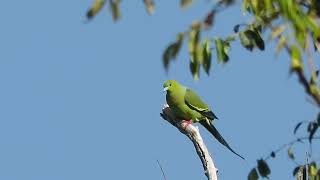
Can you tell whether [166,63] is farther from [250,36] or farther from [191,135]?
[191,135]

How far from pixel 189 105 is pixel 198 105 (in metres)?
0.16

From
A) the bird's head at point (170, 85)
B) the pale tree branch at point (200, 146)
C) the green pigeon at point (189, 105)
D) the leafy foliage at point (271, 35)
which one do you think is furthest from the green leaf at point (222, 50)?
the bird's head at point (170, 85)

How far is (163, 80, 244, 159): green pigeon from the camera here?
32.7ft

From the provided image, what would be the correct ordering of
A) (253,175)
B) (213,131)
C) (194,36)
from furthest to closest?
1. (213,131)
2. (253,175)
3. (194,36)

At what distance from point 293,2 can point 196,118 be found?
651 centimetres

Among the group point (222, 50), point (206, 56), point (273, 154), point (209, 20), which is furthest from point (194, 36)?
point (273, 154)

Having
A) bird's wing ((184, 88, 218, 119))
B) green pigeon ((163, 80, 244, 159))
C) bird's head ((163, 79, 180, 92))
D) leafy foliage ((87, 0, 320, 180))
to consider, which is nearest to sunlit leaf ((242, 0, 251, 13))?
leafy foliage ((87, 0, 320, 180))

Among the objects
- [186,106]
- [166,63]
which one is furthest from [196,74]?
[186,106]

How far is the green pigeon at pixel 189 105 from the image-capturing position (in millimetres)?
9961

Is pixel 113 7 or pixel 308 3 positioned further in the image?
pixel 308 3

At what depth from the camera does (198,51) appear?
4.01m

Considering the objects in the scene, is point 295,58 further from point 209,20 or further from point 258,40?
point 258,40

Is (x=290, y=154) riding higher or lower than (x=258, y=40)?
lower

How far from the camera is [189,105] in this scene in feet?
33.7
